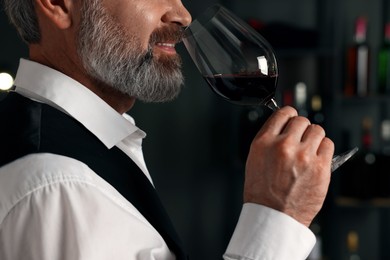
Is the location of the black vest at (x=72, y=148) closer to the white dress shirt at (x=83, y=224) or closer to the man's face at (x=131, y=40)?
the white dress shirt at (x=83, y=224)

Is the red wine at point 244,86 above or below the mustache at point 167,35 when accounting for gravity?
below

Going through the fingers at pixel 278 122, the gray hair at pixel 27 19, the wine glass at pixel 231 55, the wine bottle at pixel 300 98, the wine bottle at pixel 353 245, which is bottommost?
the wine bottle at pixel 353 245

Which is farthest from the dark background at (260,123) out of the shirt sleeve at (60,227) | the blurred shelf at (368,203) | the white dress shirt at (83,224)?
the shirt sleeve at (60,227)

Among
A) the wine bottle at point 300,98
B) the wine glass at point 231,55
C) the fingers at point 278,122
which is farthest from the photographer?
the wine bottle at point 300,98

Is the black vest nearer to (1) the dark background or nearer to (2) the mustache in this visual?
(2) the mustache

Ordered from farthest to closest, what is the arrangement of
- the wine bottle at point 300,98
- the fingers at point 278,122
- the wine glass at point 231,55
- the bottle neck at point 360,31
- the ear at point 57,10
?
the wine bottle at point 300,98 → the bottle neck at point 360,31 → the ear at point 57,10 → the wine glass at point 231,55 → the fingers at point 278,122

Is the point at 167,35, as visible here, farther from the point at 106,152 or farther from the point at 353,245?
the point at 353,245

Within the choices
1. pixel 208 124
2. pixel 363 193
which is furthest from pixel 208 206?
pixel 363 193

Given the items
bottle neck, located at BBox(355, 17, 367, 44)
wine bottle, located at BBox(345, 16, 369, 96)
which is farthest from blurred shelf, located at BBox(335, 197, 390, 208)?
bottle neck, located at BBox(355, 17, 367, 44)

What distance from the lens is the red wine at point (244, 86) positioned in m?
1.37

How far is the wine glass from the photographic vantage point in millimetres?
1366

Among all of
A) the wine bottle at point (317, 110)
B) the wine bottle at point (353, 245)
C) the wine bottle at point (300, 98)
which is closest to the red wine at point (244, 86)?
Answer: the wine bottle at point (300, 98)

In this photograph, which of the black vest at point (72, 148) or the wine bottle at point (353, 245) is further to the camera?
the wine bottle at point (353, 245)

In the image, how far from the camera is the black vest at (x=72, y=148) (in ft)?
4.05
